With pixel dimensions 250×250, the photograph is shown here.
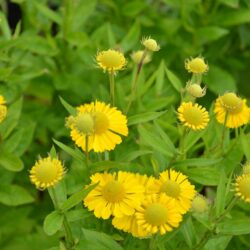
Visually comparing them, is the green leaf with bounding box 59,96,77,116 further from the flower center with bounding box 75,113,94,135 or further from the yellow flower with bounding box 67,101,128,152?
the flower center with bounding box 75,113,94,135

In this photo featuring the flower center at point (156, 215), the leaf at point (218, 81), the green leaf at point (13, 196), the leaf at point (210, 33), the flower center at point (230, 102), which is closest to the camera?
the flower center at point (156, 215)

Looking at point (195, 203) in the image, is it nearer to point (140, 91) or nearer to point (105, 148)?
point (105, 148)

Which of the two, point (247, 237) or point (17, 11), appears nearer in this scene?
point (247, 237)

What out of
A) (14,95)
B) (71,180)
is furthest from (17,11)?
(71,180)

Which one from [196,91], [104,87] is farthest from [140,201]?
[104,87]

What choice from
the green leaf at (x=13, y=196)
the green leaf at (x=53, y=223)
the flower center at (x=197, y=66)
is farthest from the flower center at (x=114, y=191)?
the green leaf at (x=13, y=196)

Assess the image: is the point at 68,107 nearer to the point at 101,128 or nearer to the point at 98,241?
the point at 101,128

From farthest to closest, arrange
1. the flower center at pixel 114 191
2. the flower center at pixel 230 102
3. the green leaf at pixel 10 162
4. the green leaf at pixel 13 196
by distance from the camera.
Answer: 1. the green leaf at pixel 13 196
2. the green leaf at pixel 10 162
3. the flower center at pixel 230 102
4. the flower center at pixel 114 191

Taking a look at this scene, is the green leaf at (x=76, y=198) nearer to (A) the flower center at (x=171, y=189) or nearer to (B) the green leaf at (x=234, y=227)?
(A) the flower center at (x=171, y=189)
